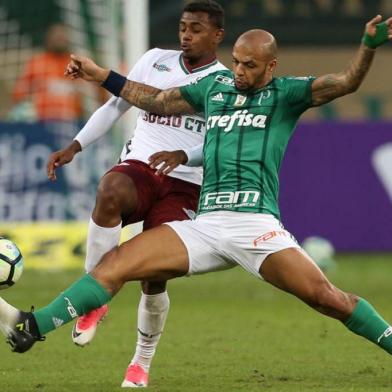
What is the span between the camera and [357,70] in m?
7.62

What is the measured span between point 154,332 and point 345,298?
1308 mm

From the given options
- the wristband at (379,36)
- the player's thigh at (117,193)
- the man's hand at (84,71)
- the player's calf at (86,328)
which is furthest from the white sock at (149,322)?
the wristband at (379,36)

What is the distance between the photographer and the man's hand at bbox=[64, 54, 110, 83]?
8320 millimetres

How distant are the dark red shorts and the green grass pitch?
999mm

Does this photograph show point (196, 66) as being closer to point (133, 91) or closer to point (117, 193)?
point (133, 91)

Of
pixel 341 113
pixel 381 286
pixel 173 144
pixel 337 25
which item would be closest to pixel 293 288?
pixel 173 144

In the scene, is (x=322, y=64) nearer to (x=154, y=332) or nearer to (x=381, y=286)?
(x=381, y=286)

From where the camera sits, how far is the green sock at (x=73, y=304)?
24.8ft

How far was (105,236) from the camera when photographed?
8.16 m

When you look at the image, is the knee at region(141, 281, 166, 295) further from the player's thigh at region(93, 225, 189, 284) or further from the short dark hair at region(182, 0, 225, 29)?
the short dark hair at region(182, 0, 225, 29)

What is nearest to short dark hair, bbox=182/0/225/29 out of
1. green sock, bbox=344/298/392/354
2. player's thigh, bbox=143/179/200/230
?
player's thigh, bbox=143/179/200/230

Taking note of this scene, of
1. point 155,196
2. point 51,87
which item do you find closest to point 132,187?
point 155,196

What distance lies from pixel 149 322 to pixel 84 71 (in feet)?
5.16

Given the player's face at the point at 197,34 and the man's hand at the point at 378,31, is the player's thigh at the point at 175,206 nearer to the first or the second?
the player's face at the point at 197,34
